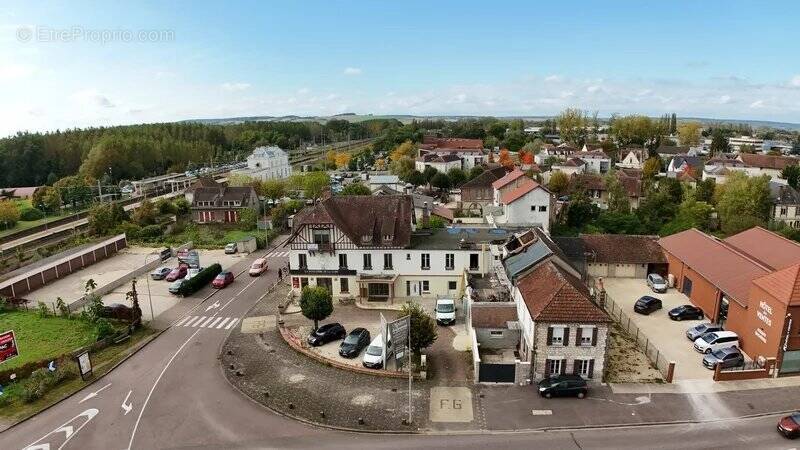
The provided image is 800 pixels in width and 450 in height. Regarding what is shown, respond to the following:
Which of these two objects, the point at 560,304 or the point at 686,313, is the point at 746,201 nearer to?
the point at 686,313

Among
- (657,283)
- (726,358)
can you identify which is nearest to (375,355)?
(726,358)

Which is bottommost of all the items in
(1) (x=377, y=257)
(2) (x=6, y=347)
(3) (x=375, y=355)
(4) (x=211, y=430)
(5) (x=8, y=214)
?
(4) (x=211, y=430)

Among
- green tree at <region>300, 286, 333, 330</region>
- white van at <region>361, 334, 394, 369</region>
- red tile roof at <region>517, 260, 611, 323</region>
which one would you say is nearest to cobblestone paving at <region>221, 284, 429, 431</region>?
white van at <region>361, 334, 394, 369</region>

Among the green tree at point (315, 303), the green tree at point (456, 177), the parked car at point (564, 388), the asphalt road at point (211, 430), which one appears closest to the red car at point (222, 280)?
the green tree at point (315, 303)

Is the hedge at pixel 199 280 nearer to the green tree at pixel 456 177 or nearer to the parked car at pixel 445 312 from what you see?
the parked car at pixel 445 312

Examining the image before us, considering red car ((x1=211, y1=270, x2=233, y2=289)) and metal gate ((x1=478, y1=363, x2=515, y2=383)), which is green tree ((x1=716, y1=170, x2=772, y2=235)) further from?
red car ((x1=211, y1=270, x2=233, y2=289))

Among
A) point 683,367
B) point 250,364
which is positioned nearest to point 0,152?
point 250,364

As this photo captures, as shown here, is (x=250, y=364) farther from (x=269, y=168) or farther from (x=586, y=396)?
(x=269, y=168)
